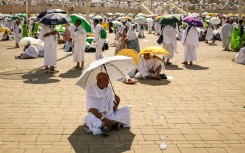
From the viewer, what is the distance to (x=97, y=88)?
5430mm

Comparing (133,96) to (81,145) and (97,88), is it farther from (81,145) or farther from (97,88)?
(81,145)

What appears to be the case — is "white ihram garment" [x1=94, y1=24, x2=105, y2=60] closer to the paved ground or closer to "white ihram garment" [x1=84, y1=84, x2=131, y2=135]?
the paved ground

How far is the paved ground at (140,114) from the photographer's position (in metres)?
5.04

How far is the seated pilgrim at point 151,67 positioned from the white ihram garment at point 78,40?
2.53m

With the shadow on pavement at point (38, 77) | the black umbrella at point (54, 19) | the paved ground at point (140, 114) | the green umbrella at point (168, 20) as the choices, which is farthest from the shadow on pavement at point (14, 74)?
the green umbrella at point (168, 20)

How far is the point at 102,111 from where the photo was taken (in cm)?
550

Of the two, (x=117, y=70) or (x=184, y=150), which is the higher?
(x=117, y=70)

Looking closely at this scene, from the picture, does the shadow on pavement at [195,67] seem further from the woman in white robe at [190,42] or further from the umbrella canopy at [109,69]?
the umbrella canopy at [109,69]

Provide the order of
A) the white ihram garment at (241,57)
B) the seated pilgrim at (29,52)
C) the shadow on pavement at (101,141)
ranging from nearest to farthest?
the shadow on pavement at (101,141), the white ihram garment at (241,57), the seated pilgrim at (29,52)

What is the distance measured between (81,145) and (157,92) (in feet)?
12.0

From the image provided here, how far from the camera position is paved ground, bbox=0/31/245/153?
5035 millimetres


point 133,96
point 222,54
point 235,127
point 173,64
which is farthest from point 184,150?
point 222,54

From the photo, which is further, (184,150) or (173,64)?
(173,64)

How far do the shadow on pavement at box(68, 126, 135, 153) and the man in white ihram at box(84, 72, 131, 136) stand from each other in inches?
4.6
